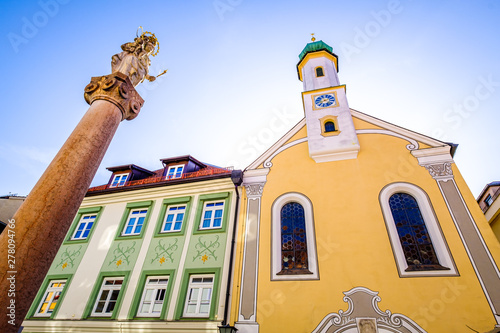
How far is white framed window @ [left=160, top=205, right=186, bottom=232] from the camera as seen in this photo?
39.3 ft

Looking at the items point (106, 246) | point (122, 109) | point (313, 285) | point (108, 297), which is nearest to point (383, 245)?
point (313, 285)

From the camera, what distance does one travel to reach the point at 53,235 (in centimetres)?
403

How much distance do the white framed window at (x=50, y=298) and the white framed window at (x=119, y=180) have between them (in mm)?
5420

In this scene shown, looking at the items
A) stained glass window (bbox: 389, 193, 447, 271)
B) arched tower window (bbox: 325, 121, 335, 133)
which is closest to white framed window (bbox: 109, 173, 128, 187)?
arched tower window (bbox: 325, 121, 335, 133)

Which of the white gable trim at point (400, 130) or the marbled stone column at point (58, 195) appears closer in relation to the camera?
the marbled stone column at point (58, 195)

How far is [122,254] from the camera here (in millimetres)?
11586

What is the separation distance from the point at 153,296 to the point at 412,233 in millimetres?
9389

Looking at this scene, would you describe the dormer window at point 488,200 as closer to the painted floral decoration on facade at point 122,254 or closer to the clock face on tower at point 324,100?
the clock face on tower at point 324,100

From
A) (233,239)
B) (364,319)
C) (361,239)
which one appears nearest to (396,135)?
(361,239)

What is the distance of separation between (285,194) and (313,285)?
12.0ft

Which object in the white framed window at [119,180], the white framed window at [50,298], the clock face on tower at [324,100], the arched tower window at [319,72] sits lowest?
the white framed window at [50,298]

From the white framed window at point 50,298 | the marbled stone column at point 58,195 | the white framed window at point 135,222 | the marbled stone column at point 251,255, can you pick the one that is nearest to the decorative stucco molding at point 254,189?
the marbled stone column at point 251,255

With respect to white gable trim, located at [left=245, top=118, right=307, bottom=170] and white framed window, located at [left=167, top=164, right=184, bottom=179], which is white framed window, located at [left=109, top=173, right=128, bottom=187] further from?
white gable trim, located at [left=245, top=118, right=307, bottom=170]

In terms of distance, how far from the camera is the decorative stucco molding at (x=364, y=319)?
7.46m
